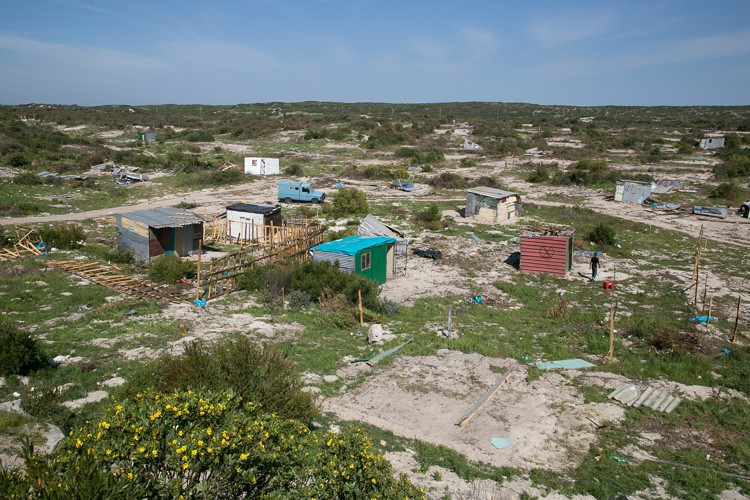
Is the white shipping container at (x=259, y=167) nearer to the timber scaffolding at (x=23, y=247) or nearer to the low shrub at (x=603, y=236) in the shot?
the timber scaffolding at (x=23, y=247)

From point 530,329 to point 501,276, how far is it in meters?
5.57

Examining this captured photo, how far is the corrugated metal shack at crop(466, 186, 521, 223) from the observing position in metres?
31.1

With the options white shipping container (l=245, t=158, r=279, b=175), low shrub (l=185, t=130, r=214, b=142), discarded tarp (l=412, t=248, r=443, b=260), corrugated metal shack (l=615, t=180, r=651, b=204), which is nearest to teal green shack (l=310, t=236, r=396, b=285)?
discarded tarp (l=412, t=248, r=443, b=260)

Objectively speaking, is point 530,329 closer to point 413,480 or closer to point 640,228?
point 413,480

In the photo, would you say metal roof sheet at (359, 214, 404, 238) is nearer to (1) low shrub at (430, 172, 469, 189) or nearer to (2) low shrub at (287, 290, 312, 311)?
(2) low shrub at (287, 290, 312, 311)

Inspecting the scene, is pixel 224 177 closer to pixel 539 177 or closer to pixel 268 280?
pixel 539 177

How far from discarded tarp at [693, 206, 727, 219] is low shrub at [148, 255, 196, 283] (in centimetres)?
2997

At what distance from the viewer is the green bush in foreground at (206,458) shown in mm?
5094

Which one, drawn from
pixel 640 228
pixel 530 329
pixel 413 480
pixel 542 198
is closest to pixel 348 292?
pixel 530 329

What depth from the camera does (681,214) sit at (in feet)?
112

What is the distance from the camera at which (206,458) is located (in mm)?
5516

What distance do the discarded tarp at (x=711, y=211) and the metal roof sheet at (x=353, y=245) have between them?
75.4ft

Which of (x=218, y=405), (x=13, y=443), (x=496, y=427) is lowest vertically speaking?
(x=496, y=427)

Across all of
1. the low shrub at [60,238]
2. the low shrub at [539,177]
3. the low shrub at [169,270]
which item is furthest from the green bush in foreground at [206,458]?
the low shrub at [539,177]
